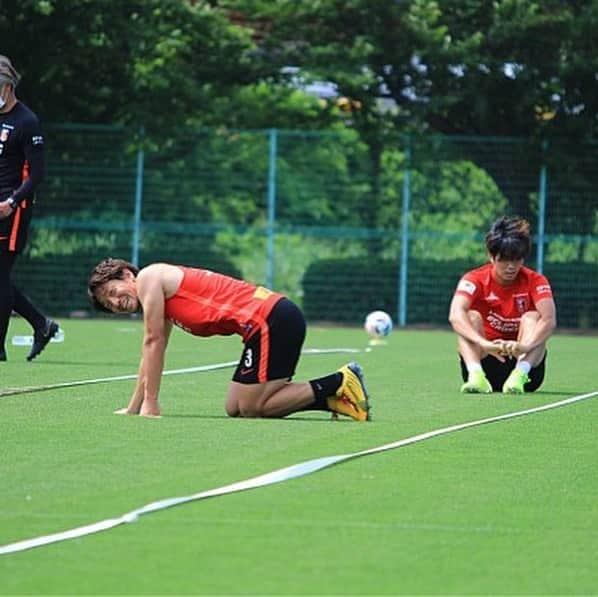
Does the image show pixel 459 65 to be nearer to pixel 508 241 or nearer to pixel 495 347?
pixel 508 241

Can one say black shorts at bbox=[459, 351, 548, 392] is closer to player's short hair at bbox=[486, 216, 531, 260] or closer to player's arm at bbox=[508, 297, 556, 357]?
player's arm at bbox=[508, 297, 556, 357]

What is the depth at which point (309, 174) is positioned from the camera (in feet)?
92.2

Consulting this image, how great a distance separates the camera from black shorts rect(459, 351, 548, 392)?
13.9 meters

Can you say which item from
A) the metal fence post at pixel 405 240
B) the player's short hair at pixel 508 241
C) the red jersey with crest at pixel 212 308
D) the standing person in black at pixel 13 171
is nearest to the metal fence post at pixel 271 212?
the metal fence post at pixel 405 240

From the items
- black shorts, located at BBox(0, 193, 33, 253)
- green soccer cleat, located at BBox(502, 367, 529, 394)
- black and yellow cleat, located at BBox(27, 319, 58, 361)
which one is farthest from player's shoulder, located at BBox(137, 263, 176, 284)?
black and yellow cleat, located at BBox(27, 319, 58, 361)

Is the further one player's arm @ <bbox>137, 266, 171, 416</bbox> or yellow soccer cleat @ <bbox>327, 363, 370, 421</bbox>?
yellow soccer cleat @ <bbox>327, 363, 370, 421</bbox>

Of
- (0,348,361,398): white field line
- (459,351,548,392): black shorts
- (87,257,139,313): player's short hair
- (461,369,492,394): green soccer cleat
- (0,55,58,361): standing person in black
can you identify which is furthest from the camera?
(0,55,58,361): standing person in black

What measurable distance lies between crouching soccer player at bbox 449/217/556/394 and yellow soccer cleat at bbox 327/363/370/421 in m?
2.39

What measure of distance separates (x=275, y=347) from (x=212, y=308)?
1.40 ft

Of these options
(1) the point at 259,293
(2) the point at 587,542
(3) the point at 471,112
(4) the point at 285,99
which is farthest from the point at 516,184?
(2) the point at 587,542

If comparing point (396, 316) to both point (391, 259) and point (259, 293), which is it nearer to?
point (391, 259)

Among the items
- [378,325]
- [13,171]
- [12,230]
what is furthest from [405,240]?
[12,230]

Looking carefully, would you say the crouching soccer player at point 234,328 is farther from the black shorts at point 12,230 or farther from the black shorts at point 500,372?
the black shorts at point 12,230

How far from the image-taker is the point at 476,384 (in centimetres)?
1355
